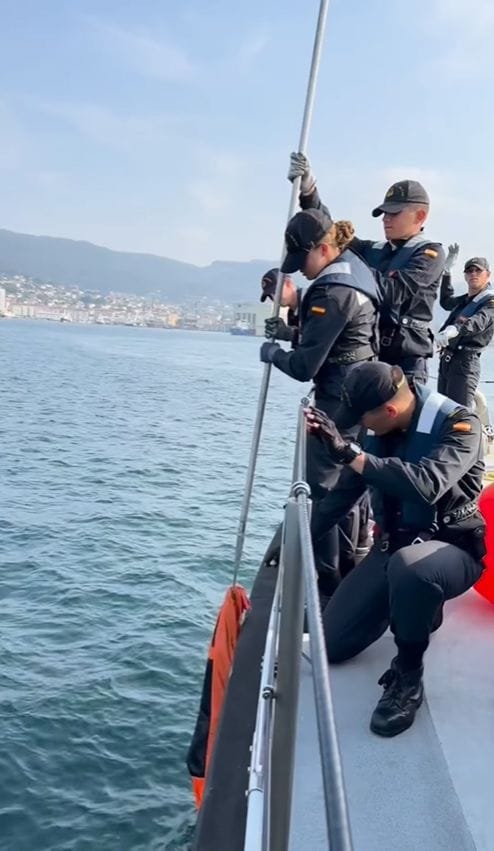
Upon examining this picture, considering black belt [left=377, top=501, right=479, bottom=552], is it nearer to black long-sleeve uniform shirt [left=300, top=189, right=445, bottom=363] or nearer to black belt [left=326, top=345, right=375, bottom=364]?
black belt [left=326, top=345, right=375, bottom=364]

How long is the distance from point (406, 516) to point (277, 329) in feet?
4.77

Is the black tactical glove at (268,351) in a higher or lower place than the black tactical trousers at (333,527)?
higher

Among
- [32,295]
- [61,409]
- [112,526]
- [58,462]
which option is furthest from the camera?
[32,295]

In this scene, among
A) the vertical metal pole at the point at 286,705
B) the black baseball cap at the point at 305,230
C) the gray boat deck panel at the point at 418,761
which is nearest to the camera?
the vertical metal pole at the point at 286,705

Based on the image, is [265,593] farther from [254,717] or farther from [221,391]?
[221,391]

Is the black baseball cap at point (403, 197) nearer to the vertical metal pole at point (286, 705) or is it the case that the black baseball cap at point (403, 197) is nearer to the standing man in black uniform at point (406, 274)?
the standing man in black uniform at point (406, 274)

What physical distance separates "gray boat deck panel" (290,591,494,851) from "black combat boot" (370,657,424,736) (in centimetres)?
4

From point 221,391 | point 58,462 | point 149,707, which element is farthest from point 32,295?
point 149,707

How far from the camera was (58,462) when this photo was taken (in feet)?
52.6

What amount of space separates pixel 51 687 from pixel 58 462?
10.0m

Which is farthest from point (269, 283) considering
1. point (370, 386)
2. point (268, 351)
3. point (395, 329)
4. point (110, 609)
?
point (110, 609)

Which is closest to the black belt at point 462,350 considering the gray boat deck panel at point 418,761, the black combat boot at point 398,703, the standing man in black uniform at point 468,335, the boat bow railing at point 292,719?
the standing man in black uniform at point 468,335

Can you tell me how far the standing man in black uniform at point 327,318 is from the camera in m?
3.79

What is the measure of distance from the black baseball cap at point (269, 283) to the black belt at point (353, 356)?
0.71 m
